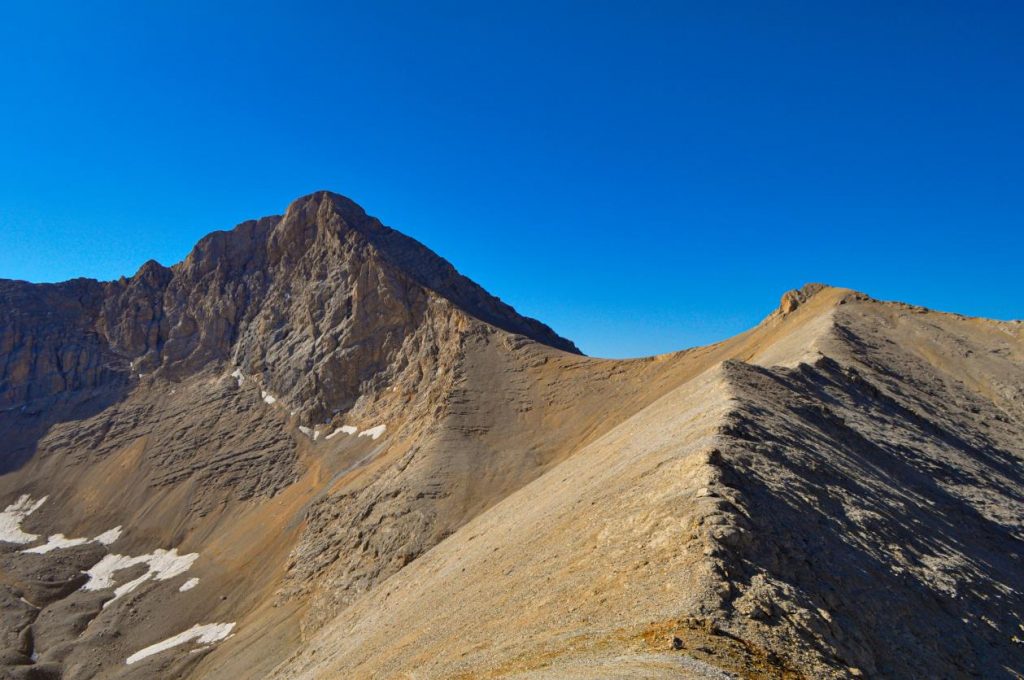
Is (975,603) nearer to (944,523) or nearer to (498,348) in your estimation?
(944,523)

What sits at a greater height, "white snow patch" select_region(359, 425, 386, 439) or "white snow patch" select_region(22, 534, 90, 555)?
"white snow patch" select_region(359, 425, 386, 439)

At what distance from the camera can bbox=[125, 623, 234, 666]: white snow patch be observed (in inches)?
1720

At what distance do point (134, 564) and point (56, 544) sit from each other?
14.1m

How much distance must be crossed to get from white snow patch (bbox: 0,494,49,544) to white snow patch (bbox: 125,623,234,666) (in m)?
34.7

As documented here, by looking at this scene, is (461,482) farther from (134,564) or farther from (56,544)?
(56,544)

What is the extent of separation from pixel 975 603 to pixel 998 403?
2754 cm

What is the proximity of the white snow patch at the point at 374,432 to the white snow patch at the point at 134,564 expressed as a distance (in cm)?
1837

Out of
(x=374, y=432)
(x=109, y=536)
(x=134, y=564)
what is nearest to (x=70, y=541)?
(x=109, y=536)

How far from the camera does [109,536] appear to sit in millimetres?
64938

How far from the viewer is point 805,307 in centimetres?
5122

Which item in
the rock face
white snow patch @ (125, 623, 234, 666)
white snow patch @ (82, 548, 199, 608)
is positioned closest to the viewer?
the rock face

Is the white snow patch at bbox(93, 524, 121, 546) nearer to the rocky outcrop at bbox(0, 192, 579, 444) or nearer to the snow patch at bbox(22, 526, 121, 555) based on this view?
the snow patch at bbox(22, 526, 121, 555)

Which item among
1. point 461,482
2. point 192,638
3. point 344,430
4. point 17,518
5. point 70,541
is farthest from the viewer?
point 17,518

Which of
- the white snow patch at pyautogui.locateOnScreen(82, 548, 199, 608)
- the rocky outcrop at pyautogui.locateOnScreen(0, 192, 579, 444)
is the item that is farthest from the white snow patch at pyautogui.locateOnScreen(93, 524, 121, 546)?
the rocky outcrop at pyautogui.locateOnScreen(0, 192, 579, 444)
